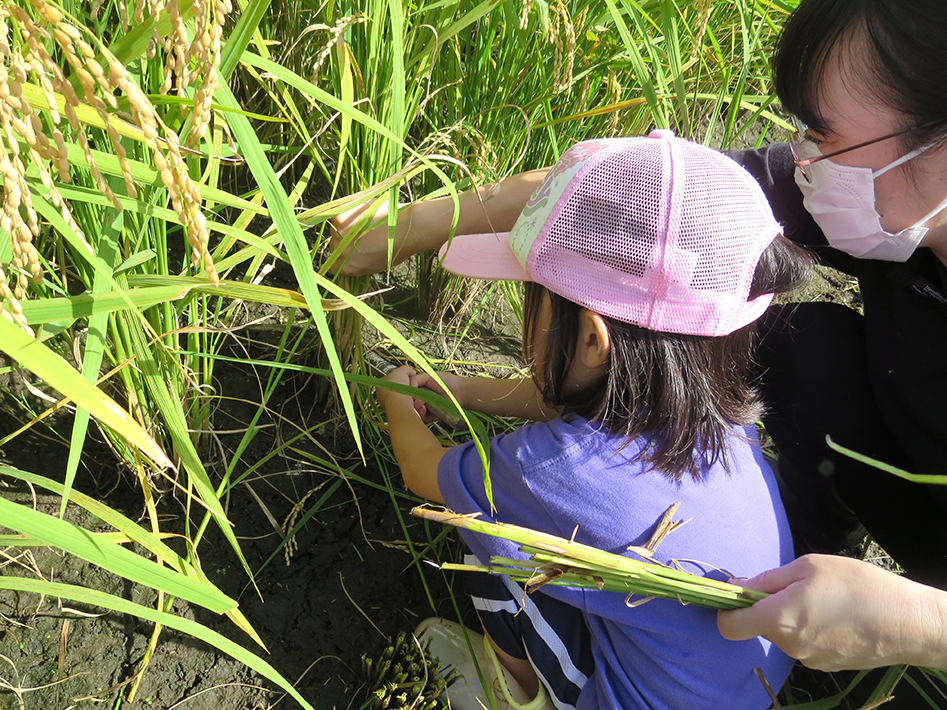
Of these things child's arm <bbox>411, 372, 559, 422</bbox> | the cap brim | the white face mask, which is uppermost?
the white face mask

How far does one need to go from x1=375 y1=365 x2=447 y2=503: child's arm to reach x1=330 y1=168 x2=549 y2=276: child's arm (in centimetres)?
22

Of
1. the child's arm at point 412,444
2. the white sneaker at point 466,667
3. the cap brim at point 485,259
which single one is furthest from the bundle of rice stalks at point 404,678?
the cap brim at point 485,259

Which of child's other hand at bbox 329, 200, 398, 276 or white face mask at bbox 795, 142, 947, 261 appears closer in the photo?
white face mask at bbox 795, 142, 947, 261

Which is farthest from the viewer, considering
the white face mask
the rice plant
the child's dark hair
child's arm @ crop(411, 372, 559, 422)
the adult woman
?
child's arm @ crop(411, 372, 559, 422)

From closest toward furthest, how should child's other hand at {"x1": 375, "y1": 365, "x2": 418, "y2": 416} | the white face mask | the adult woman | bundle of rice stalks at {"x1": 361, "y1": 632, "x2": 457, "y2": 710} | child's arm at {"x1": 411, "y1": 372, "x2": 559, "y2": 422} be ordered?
the adult woman, the white face mask, bundle of rice stalks at {"x1": 361, "y1": 632, "x2": 457, "y2": 710}, child's other hand at {"x1": 375, "y1": 365, "x2": 418, "y2": 416}, child's arm at {"x1": 411, "y1": 372, "x2": 559, "y2": 422}

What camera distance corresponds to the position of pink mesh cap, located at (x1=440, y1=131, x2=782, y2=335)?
0.95 m

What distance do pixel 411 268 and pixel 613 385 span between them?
94 centimetres

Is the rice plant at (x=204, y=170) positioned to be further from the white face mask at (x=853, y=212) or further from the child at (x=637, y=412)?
the white face mask at (x=853, y=212)

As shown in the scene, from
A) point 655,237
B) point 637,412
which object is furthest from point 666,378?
point 655,237

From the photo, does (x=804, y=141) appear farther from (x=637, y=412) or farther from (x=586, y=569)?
(x=586, y=569)

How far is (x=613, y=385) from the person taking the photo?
1013 millimetres

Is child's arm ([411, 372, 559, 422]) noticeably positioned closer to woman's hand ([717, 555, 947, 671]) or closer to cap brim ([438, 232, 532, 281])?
cap brim ([438, 232, 532, 281])

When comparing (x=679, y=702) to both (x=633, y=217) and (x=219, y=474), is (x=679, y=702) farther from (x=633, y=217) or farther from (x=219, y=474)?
(x=219, y=474)

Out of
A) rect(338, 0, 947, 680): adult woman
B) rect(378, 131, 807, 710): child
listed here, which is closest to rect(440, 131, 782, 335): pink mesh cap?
rect(378, 131, 807, 710): child
